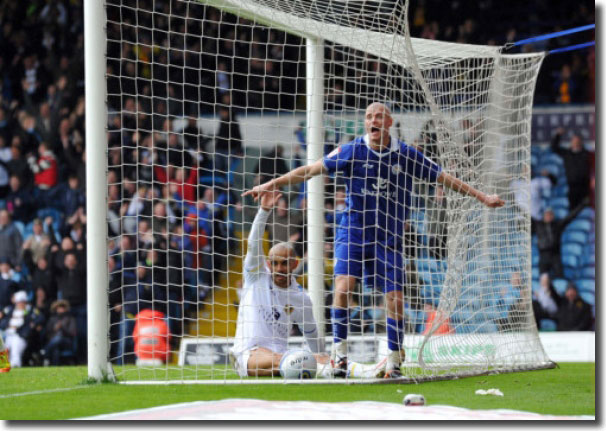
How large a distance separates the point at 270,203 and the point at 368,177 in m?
0.70

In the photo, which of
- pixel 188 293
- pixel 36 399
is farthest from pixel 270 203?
pixel 188 293

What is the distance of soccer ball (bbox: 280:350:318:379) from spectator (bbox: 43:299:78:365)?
635cm

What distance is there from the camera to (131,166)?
46.1 ft

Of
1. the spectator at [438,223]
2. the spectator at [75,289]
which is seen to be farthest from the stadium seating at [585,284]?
A: the spectator at [75,289]

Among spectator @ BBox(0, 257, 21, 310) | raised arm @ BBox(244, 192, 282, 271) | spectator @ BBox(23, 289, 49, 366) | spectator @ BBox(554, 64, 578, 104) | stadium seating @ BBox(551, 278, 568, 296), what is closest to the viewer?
raised arm @ BBox(244, 192, 282, 271)

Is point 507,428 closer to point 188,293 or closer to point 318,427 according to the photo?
point 318,427

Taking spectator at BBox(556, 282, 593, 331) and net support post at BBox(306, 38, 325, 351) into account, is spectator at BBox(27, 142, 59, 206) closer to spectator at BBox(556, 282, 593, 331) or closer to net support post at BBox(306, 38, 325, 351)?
net support post at BBox(306, 38, 325, 351)

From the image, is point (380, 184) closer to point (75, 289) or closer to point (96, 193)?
point (96, 193)

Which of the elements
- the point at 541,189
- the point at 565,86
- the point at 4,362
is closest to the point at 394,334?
the point at 4,362

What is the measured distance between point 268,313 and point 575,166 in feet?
26.4

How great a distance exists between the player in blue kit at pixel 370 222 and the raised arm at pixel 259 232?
16 cm

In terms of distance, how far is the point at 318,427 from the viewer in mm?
4141

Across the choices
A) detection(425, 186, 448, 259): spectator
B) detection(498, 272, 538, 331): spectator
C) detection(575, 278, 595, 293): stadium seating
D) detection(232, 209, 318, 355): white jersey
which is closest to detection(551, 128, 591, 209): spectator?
detection(575, 278, 595, 293): stadium seating

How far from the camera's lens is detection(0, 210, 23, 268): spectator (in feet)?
43.2
